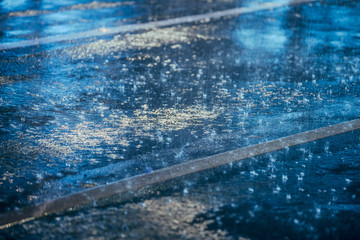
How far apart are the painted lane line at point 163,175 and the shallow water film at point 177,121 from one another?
2.2 inches

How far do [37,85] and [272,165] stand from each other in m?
3.37

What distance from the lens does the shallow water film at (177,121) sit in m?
3.30

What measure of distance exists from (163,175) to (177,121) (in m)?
1.16

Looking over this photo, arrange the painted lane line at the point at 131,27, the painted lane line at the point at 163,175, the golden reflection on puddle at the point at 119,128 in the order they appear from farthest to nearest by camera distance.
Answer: the painted lane line at the point at 131,27
the golden reflection on puddle at the point at 119,128
the painted lane line at the point at 163,175

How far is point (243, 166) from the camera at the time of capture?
13.1 feet

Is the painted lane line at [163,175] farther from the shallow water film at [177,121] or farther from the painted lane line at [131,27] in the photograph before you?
the painted lane line at [131,27]

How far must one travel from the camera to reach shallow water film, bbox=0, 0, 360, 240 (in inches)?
130

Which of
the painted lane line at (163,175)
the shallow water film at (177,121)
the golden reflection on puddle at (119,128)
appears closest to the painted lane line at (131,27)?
the shallow water film at (177,121)

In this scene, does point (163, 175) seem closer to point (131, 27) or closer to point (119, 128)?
point (119, 128)

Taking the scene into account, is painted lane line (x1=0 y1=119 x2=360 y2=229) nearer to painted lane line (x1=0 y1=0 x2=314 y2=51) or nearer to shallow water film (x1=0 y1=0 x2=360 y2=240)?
shallow water film (x1=0 y1=0 x2=360 y2=240)

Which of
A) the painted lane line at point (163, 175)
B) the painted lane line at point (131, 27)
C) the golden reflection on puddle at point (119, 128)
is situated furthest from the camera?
the painted lane line at point (131, 27)

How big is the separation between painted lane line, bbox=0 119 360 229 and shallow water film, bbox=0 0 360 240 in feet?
0.18

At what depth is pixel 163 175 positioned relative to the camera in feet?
12.5

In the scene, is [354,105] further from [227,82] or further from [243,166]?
[243,166]
